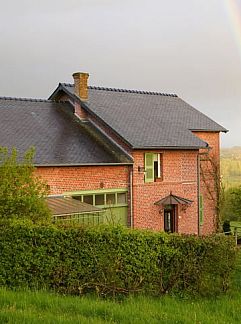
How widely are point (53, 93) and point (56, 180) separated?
9152 millimetres

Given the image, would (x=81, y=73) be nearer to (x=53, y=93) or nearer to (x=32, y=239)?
(x=53, y=93)

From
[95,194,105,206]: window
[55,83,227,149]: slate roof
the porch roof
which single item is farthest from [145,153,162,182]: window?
[95,194,105,206]: window

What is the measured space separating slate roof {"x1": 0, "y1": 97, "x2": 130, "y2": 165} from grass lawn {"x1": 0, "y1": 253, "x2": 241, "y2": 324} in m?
10.5

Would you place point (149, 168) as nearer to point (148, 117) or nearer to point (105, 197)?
point (105, 197)

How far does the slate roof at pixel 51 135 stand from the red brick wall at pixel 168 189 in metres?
1.68

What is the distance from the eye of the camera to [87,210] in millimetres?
18484

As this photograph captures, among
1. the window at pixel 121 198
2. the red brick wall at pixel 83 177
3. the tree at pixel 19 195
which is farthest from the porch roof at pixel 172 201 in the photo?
the tree at pixel 19 195

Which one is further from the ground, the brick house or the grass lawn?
the brick house

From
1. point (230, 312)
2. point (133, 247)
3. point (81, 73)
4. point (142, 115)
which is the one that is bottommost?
point (230, 312)

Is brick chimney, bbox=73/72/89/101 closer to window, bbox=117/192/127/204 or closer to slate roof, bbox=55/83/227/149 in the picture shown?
slate roof, bbox=55/83/227/149

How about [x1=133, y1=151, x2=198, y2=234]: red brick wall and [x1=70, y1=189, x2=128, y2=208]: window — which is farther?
[x1=133, y1=151, x2=198, y2=234]: red brick wall

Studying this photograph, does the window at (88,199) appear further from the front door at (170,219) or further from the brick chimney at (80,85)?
the brick chimney at (80,85)

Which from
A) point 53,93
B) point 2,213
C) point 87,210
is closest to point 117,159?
point 87,210

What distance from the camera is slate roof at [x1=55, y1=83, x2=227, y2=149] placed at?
79.7 feet
